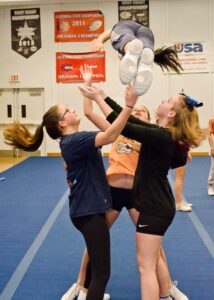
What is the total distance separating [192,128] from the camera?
7.47ft

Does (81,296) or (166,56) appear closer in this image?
A: (81,296)

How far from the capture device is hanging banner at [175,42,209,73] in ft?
38.2

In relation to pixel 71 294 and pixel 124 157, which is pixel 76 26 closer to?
pixel 124 157

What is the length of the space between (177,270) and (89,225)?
4.93 ft

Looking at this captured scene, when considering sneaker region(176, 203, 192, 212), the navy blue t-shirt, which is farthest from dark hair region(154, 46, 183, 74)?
sneaker region(176, 203, 192, 212)

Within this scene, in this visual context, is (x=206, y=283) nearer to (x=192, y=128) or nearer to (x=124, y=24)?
(x=192, y=128)

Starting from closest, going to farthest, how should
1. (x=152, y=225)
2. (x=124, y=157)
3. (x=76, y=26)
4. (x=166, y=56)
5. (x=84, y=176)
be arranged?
(x=152, y=225), (x=84, y=176), (x=124, y=157), (x=166, y=56), (x=76, y=26)

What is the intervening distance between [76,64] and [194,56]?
147 inches

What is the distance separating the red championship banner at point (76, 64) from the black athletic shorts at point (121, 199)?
31.3 feet

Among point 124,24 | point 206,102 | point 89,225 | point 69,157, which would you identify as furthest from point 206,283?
point 206,102

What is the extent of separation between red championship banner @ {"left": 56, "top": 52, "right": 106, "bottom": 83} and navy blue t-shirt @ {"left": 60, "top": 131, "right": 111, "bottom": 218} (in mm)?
9891

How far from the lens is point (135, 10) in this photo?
1157 centimetres

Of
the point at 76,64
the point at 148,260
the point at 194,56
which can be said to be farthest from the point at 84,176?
the point at 194,56

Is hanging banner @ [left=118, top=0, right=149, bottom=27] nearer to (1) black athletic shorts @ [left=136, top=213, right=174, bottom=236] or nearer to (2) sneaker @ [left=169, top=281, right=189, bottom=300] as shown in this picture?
(2) sneaker @ [left=169, top=281, right=189, bottom=300]
